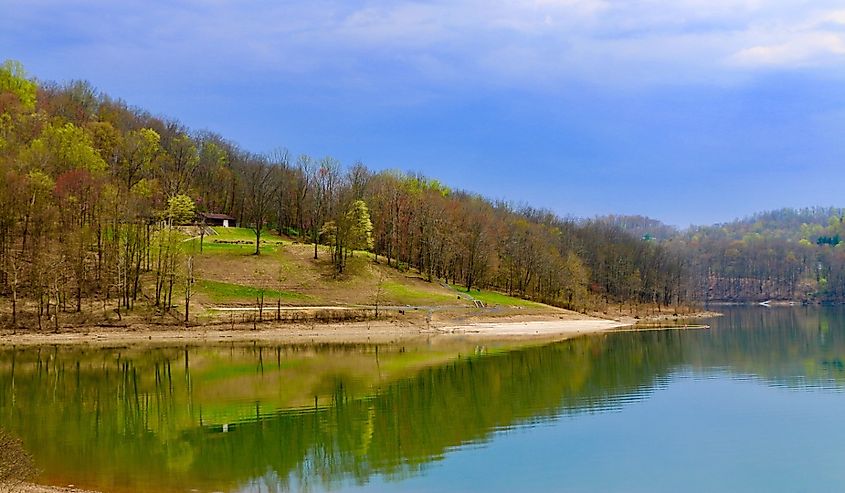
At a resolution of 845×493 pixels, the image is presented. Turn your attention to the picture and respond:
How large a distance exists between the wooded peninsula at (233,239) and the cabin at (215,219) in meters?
0.31

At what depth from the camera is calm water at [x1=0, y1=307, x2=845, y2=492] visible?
60.2 ft

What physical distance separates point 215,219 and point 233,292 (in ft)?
126

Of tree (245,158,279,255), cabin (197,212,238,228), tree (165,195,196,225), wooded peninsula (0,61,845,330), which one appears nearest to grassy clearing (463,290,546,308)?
wooded peninsula (0,61,845,330)

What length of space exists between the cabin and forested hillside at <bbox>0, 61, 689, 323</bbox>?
262 centimetres

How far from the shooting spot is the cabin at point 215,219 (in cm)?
10438

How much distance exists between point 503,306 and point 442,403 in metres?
55.7

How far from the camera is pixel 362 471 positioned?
61.6 ft

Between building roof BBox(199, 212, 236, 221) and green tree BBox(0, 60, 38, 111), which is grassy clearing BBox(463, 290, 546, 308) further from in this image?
green tree BBox(0, 60, 38, 111)

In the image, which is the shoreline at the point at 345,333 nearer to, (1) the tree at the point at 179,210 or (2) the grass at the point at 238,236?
(1) the tree at the point at 179,210

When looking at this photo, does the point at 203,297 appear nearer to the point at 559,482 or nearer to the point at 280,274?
the point at 280,274

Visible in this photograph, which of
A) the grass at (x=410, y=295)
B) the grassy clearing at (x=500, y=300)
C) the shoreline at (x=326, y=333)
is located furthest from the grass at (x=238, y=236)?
the shoreline at (x=326, y=333)

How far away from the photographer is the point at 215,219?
108250 mm

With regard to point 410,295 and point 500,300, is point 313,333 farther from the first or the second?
point 500,300

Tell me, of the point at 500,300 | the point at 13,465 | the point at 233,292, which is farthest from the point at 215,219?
the point at 13,465
